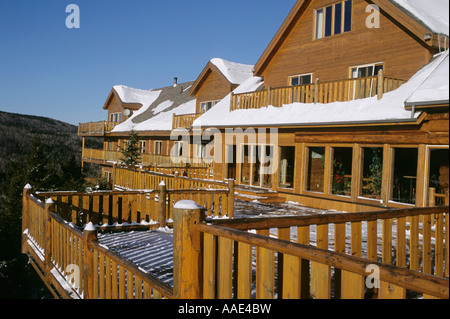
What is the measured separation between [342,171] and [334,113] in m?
1.94

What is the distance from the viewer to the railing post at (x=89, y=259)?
4078 millimetres

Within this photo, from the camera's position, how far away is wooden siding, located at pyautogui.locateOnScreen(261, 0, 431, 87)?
11906mm

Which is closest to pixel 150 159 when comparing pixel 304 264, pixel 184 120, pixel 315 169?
pixel 184 120

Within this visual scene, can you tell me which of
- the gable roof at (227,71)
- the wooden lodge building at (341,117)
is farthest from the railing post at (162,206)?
the gable roof at (227,71)

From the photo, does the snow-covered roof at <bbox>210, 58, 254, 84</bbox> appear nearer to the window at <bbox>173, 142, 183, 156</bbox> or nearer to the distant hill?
the window at <bbox>173, 142, 183, 156</bbox>

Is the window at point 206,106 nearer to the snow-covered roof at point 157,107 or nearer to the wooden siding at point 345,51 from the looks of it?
the snow-covered roof at point 157,107

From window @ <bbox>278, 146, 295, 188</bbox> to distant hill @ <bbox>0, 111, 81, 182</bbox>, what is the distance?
29661mm

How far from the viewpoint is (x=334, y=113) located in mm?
11859

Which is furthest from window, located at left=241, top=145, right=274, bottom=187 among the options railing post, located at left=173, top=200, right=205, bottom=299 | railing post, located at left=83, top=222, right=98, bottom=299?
railing post, located at left=173, top=200, right=205, bottom=299

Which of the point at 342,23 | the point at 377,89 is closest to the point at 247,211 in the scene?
the point at 377,89

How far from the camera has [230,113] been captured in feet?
55.6

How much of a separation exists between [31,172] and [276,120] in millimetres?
12465
